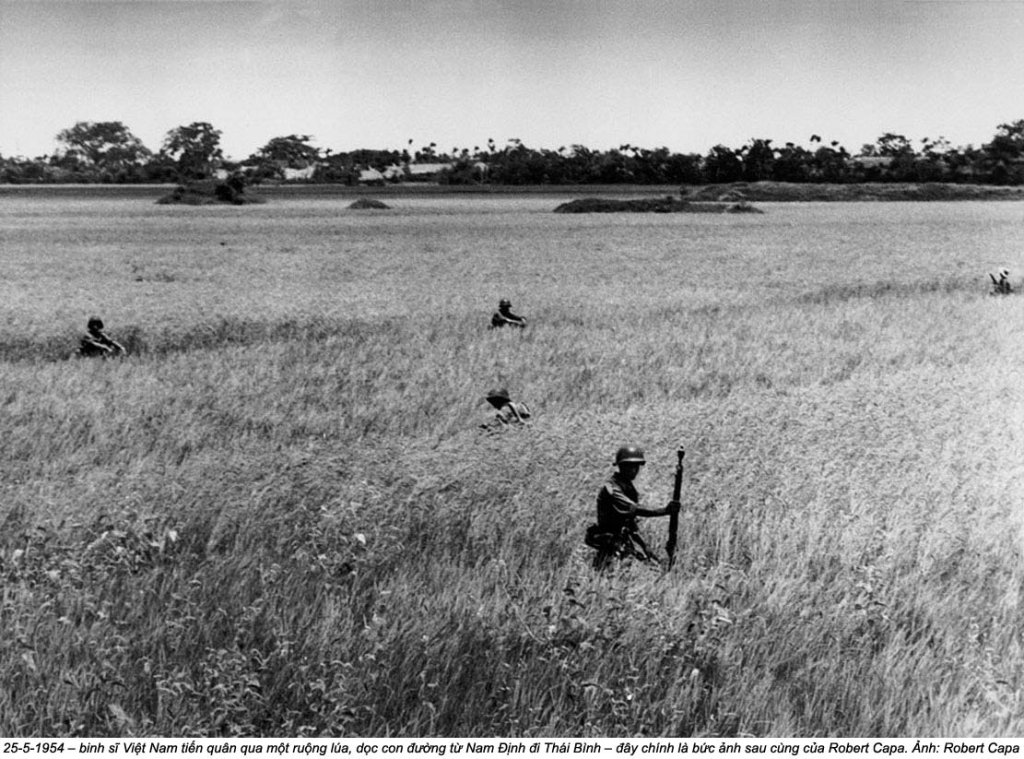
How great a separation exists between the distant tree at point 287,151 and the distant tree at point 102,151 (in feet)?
45.5

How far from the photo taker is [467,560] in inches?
247

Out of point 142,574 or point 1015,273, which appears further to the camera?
point 1015,273

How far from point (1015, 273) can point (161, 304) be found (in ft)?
73.0

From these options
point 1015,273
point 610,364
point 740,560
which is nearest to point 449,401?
point 610,364

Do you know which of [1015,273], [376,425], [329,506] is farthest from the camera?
[1015,273]

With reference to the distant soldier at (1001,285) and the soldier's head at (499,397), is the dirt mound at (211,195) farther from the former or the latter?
the soldier's head at (499,397)

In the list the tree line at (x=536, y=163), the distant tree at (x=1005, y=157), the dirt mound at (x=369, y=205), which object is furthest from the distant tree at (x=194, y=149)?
the distant tree at (x=1005, y=157)

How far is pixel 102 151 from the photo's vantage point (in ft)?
336

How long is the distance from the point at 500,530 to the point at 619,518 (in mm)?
1229

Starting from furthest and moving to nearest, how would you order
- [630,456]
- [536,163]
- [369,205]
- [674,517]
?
[536,163], [369,205], [630,456], [674,517]

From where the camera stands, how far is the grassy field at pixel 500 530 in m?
4.43

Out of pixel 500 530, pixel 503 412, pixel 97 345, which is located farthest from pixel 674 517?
pixel 97 345

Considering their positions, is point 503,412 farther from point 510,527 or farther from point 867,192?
point 867,192
